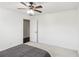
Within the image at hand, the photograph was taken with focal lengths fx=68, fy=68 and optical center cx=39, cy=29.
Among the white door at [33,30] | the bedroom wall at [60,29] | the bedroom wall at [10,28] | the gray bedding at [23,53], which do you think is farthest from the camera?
the white door at [33,30]

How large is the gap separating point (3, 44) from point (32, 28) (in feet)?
8.04

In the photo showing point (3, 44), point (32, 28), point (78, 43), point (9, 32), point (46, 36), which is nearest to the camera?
point (78, 43)

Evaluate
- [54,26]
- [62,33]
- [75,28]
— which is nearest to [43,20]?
[54,26]

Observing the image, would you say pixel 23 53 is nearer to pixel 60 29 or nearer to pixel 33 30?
pixel 60 29

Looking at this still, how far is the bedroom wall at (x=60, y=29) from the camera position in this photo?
3.54 m

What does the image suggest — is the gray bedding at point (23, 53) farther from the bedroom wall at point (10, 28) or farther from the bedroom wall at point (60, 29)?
the bedroom wall at point (60, 29)

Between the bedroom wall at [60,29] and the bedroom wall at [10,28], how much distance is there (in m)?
1.43

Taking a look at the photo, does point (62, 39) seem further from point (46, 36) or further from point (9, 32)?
point (9, 32)

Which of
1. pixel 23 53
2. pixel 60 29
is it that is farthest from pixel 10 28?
pixel 60 29

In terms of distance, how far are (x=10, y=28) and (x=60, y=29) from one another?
114 inches

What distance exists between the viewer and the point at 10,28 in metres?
3.81

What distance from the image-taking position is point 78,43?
3.27m

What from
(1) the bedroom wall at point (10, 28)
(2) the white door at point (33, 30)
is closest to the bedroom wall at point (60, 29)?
(2) the white door at point (33, 30)

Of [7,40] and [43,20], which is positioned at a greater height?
[43,20]
